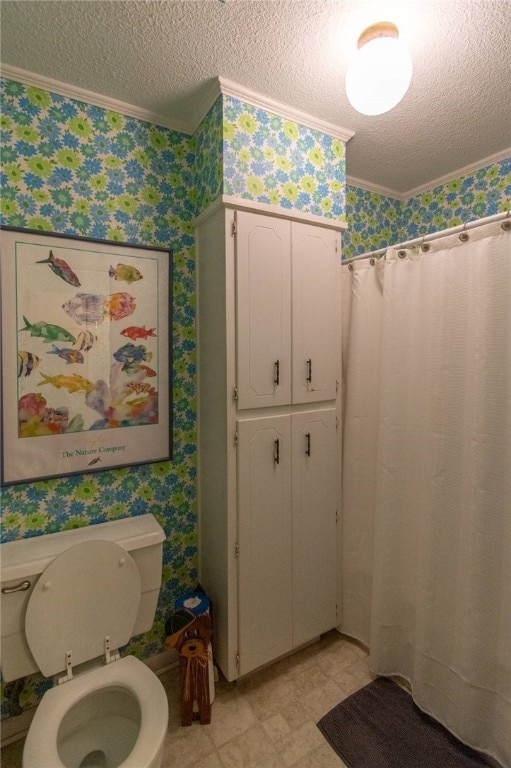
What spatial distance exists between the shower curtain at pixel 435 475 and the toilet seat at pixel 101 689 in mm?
996

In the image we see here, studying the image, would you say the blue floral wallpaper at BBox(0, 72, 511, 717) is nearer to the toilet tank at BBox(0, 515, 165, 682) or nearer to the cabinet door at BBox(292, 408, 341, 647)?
the toilet tank at BBox(0, 515, 165, 682)

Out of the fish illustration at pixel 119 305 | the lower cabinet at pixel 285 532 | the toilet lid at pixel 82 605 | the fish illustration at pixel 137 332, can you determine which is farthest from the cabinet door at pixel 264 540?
the fish illustration at pixel 119 305

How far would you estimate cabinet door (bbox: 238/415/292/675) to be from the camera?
4.93 ft

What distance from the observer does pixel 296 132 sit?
1.60 metres

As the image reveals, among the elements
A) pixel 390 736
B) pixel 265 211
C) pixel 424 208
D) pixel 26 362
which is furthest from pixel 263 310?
pixel 390 736

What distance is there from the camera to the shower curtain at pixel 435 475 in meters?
1.25

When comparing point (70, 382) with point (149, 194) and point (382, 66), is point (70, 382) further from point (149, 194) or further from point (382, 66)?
point (382, 66)

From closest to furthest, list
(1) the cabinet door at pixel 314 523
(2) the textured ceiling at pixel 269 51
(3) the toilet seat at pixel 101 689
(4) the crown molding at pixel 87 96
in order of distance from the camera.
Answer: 1. (3) the toilet seat at pixel 101 689
2. (2) the textured ceiling at pixel 269 51
3. (4) the crown molding at pixel 87 96
4. (1) the cabinet door at pixel 314 523

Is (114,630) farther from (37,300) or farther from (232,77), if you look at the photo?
(232,77)

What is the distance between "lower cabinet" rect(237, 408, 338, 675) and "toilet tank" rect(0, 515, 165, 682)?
14.4 inches

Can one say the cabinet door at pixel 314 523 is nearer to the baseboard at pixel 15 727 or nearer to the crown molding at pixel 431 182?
the baseboard at pixel 15 727

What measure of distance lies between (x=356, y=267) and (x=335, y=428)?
809 millimetres

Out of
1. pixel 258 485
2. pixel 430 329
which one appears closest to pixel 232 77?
pixel 430 329

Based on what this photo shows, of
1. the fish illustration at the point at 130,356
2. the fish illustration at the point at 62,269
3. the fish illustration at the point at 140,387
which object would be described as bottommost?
the fish illustration at the point at 140,387
